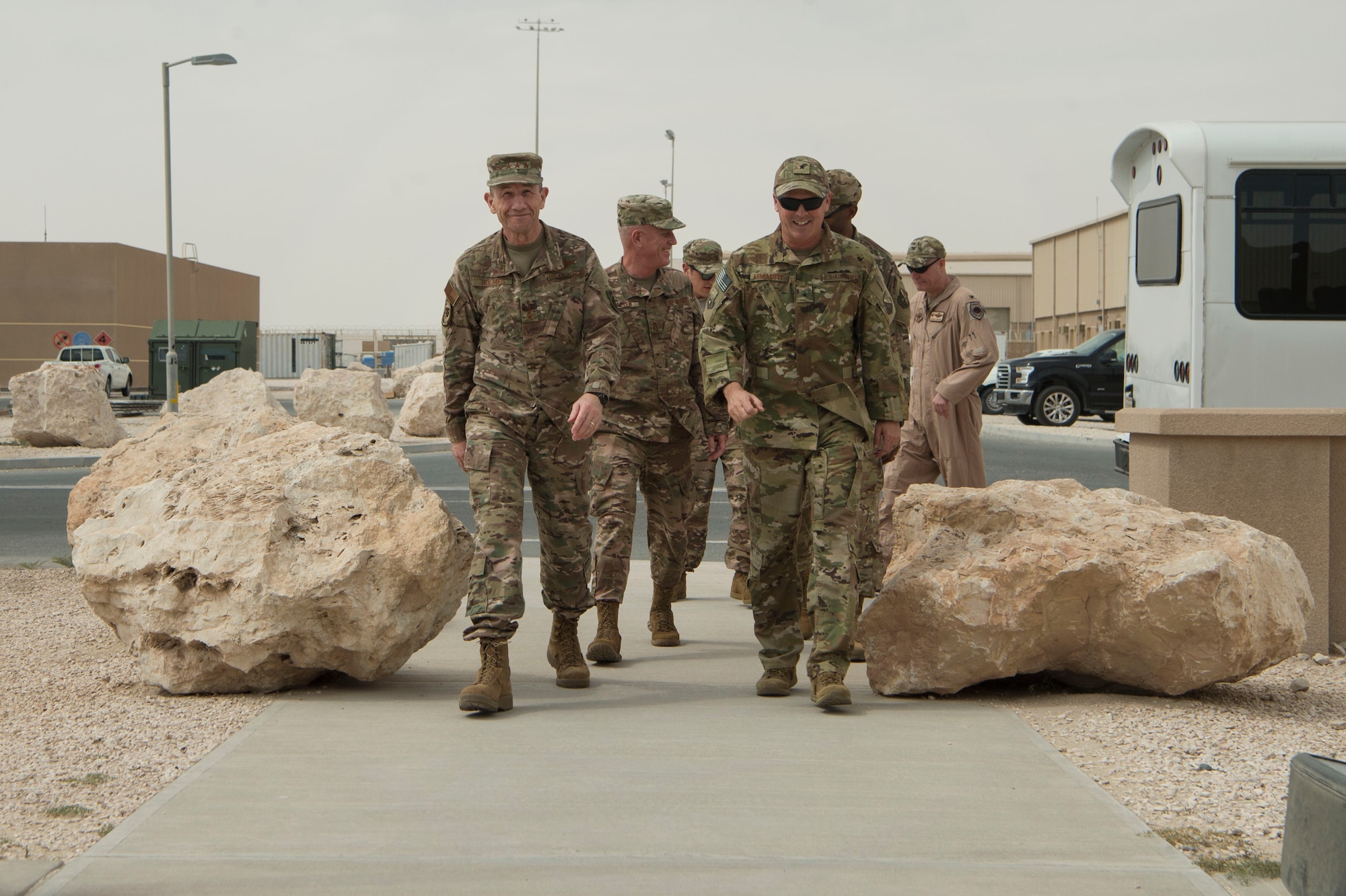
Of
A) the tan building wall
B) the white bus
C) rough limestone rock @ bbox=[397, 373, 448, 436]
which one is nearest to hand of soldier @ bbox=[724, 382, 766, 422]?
the white bus

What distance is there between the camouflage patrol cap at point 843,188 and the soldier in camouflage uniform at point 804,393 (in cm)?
99

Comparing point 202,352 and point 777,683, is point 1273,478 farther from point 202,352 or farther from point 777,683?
point 202,352

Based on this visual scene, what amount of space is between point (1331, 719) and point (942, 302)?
3.09 metres

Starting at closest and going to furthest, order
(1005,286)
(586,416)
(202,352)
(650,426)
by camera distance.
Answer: (586,416), (650,426), (202,352), (1005,286)

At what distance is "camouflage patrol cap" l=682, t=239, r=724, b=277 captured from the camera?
7891 millimetres

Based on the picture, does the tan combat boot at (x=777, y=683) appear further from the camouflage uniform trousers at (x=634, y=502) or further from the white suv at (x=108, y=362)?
the white suv at (x=108, y=362)

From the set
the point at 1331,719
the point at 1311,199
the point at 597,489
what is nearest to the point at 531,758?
the point at 597,489

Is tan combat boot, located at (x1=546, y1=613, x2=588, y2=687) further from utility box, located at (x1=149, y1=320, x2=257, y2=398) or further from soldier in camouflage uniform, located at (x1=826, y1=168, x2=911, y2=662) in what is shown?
utility box, located at (x1=149, y1=320, x2=257, y2=398)

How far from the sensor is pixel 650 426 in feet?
20.3

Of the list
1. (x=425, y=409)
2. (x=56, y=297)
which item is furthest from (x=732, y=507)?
(x=56, y=297)

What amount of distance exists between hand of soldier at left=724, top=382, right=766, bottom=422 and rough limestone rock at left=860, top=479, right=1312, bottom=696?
0.99 m

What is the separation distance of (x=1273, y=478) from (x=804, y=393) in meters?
2.63

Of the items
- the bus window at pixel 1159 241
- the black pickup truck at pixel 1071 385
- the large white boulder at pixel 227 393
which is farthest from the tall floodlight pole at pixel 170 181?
the bus window at pixel 1159 241

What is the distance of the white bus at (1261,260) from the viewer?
11.5m
